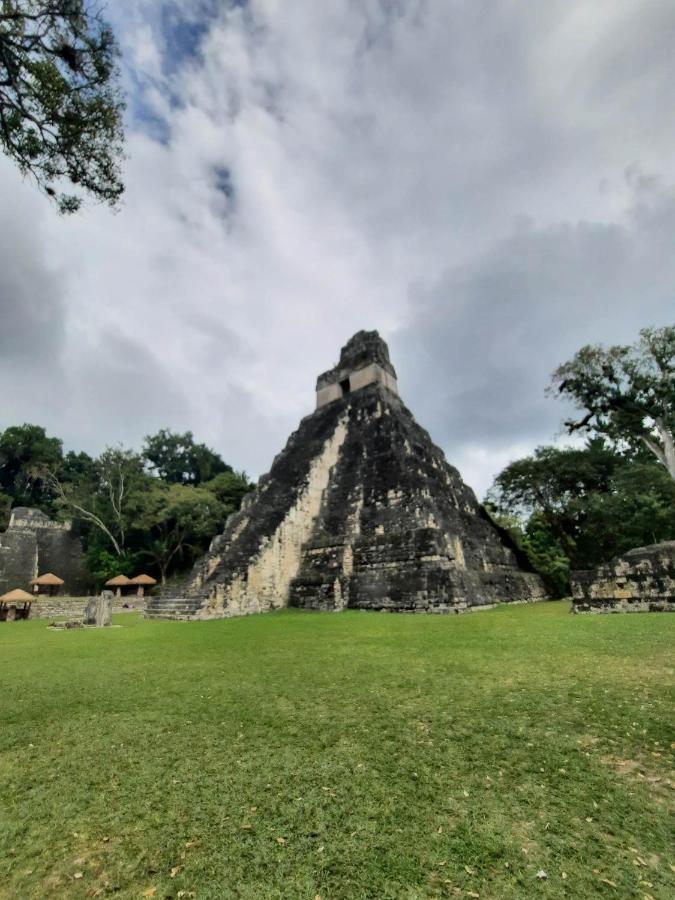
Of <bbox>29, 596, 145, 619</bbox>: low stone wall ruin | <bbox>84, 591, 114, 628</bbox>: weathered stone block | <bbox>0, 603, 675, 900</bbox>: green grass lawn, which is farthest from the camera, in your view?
<bbox>29, 596, 145, 619</bbox>: low stone wall ruin

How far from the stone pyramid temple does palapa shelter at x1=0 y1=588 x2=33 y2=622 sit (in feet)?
26.0

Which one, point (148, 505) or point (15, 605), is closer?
point (15, 605)

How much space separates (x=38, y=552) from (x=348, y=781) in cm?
3526

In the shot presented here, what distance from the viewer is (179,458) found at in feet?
127

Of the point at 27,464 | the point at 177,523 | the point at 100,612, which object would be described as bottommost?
the point at 100,612

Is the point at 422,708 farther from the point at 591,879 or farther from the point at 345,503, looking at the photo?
the point at 345,503

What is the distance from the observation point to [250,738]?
2.74 meters

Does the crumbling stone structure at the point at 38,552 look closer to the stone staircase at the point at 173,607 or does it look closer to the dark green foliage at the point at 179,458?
the dark green foliage at the point at 179,458

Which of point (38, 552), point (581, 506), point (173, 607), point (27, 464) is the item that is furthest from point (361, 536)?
point (27, 464)

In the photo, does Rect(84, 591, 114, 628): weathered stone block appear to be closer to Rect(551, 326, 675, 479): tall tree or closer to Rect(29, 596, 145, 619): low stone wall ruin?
Rect(29, 596, 145, 619): low stone wall ruin

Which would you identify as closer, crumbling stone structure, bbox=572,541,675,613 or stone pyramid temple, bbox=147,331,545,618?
crumbling stone structure, bbox=572,541,675,613

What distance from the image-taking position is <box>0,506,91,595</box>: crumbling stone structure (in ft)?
89.5

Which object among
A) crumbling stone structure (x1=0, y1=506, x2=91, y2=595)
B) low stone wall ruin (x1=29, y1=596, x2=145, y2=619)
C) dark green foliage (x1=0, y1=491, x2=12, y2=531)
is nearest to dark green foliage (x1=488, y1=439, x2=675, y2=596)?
low stone wall ruin (x1=29, y1=596, x2=145, y2=619)

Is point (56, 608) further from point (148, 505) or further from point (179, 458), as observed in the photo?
point (179, 458)
